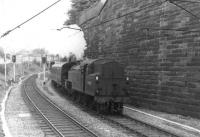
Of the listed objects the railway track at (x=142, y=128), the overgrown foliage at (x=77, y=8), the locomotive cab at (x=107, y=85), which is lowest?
the railway track at (x=142, y=128)

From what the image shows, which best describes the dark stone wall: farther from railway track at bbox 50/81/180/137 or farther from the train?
railway track at bbox 50/81/180/137

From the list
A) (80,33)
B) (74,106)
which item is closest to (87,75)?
(74,106)

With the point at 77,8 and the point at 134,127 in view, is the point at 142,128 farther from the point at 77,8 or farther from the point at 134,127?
the point at 77,8

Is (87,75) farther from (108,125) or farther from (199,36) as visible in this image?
(199,36)

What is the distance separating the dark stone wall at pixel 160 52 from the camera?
600 inches

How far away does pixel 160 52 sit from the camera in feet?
57.9

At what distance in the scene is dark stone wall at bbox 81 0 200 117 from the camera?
50.0ft

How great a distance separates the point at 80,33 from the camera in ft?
112

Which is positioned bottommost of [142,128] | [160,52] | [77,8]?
[142,128]

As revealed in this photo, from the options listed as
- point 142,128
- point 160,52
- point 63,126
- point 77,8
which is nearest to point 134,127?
point 142,128

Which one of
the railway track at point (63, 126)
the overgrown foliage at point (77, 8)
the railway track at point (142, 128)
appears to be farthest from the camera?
the overgrown foliage at point (77, 8)

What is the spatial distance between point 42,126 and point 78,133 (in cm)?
207

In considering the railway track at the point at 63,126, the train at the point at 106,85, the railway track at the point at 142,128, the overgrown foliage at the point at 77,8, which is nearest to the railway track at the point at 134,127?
the railway track at the point at 142,128

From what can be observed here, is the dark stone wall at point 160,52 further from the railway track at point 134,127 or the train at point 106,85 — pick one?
the railway track at point 134,127
